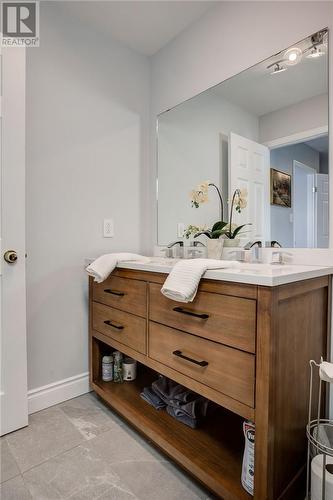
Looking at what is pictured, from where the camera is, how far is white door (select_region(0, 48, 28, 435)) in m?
1.44

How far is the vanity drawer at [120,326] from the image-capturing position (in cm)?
142

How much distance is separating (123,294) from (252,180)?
94 centimetres

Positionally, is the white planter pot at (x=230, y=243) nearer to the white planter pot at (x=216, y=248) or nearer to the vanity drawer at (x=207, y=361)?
the white planter pot at (x=216, y=248)

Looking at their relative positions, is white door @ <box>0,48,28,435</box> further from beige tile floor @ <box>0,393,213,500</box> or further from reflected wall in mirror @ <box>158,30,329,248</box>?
reflected wall in mirror @ <box>158,30,329,248</box>

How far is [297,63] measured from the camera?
4.47 feet

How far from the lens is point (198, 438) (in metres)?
1.29

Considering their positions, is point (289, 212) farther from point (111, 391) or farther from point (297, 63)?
point (111, 391)

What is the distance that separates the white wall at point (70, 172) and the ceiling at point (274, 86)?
2.49 feet

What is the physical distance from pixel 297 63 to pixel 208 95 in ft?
1.81

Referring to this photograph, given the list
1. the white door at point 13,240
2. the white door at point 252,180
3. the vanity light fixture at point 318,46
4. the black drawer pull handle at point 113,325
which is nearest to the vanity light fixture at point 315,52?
the vanity light fixture at point 318,46

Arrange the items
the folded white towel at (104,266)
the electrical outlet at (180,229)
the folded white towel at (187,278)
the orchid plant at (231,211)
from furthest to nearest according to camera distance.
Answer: the electrical outlet at (180,229) → the orchid plant at (231,211) → the folded white towel at (104,266) → the folded white towel at (187,278)

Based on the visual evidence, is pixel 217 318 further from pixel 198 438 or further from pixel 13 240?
pixel 13 240

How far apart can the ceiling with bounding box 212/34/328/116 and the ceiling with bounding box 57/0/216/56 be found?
51 cm

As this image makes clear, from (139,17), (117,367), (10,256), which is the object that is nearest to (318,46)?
(139,17)
